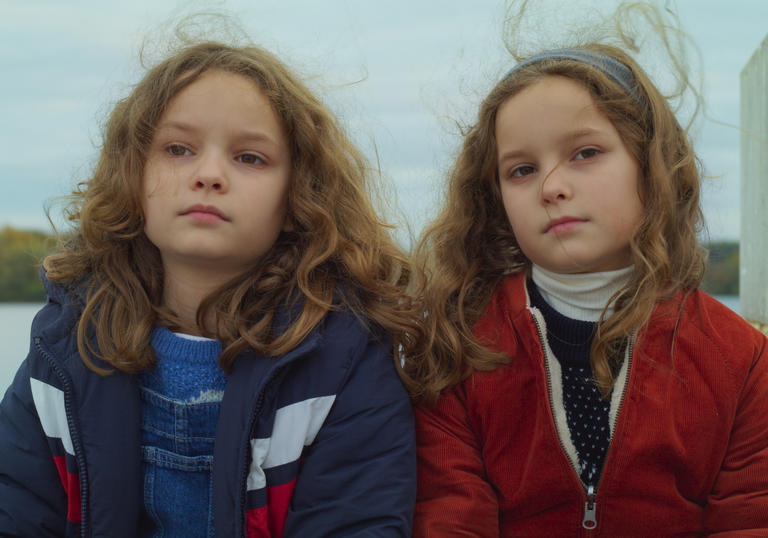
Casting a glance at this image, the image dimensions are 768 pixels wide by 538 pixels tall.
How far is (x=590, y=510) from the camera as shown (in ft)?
5.16

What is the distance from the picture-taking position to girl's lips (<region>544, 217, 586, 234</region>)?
158 cm

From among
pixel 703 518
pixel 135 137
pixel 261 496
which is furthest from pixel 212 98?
pixel 703 518

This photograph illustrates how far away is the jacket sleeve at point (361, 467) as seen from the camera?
1.53 meters

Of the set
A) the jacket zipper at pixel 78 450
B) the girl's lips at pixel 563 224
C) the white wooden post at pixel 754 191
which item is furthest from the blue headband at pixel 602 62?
the white wooden post at pixel 754 191

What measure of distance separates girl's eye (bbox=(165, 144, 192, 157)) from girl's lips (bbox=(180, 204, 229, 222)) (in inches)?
6.0

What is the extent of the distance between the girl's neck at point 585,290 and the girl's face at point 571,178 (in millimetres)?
32

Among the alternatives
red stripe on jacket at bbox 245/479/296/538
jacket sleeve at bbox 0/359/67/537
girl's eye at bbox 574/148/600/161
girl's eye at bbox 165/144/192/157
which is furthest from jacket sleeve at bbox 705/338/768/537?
jacket sleeve at bbox 0/359/67/537

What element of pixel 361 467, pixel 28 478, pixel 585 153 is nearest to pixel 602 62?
pixel 585 153

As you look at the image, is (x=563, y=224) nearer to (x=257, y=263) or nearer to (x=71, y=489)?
(x=257, y=263)

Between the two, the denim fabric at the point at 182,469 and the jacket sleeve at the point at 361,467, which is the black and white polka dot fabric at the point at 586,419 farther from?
the denim fabric at the point at 182,469

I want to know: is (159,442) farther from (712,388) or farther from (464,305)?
(712,388)

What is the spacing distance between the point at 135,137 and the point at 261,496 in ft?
3.02

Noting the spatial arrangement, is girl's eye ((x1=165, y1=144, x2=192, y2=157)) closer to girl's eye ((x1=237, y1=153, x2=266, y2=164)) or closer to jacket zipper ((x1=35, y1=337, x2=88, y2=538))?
girl's eye ((x1=237, y1=153, x2=266, y2=164))

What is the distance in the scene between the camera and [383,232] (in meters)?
1.97
